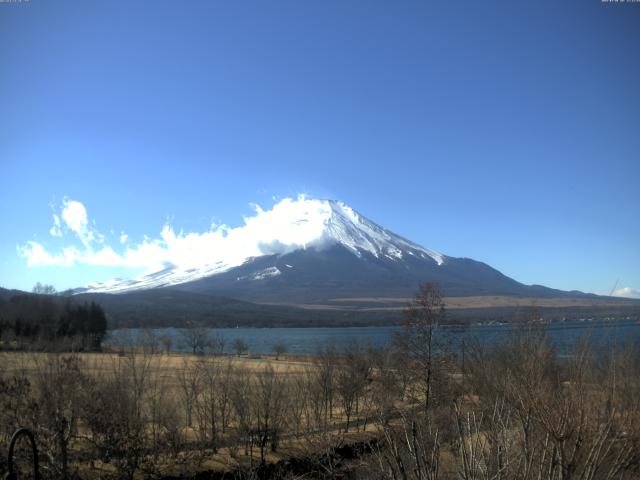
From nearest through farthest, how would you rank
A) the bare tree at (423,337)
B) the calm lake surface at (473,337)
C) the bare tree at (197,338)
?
the calm lake surface at (473,337) → the bare tree at (423,337) → the bare tree at (197,338)

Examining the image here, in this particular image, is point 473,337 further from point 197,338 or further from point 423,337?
point 197,338

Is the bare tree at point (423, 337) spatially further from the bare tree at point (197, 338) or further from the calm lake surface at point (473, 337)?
the bare tree at point (197, 338)

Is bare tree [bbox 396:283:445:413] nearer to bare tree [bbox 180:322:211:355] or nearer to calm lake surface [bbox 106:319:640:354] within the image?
calm lake surface [bbox 106:319:640:354]

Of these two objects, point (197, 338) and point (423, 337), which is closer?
point (423, 337)

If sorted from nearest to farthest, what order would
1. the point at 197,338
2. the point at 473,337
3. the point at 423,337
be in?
the point at 423,337, the point at 473,337, the point at 197,338

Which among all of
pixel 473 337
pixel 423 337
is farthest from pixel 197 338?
pixel 423 337

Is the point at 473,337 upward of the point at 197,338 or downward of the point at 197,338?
upward

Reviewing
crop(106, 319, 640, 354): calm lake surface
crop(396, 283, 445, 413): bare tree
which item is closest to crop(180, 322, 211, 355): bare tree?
crop(106, 319, 640, 354): calm lake surface

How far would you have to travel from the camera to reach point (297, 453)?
24.5 m

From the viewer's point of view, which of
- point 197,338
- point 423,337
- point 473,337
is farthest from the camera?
point 197,338

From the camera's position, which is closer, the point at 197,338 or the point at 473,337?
the point at 473,337

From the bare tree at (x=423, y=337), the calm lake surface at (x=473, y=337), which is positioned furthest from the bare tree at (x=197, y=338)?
the bare tree at (x=423, y=337)

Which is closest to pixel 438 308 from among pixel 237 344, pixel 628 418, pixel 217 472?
pixel 217 472

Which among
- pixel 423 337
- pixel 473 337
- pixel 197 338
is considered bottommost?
pixel 197 338
